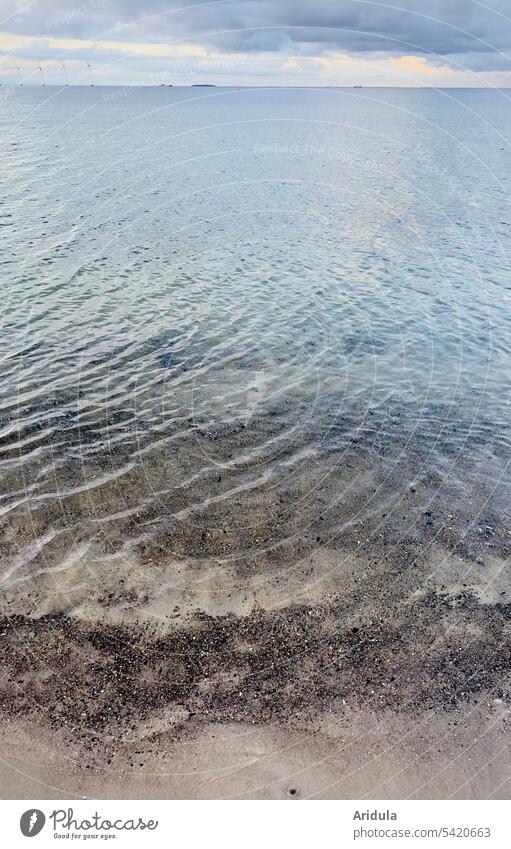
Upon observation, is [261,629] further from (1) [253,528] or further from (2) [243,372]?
(2) [243,372]

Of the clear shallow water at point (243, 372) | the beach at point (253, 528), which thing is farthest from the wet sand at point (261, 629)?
the clear shallow water at point (243, 372)

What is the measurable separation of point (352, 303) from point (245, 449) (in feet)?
64.2

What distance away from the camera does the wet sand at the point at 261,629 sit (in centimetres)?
1238

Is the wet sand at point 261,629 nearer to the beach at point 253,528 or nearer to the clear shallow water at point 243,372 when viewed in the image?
the beach at point 253,528

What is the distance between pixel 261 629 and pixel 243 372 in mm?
16473

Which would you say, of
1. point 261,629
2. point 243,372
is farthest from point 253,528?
point 243,372

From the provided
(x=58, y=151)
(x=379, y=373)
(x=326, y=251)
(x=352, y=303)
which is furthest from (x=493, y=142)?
(x=379, y=373)

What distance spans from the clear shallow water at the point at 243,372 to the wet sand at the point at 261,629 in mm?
164

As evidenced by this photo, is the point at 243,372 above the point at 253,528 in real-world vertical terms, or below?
above

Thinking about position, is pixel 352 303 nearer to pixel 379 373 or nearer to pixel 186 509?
pixel 379 373

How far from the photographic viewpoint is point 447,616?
16.1 metres

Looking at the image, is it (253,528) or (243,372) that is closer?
(253,528)

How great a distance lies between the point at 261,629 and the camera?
15.5m
